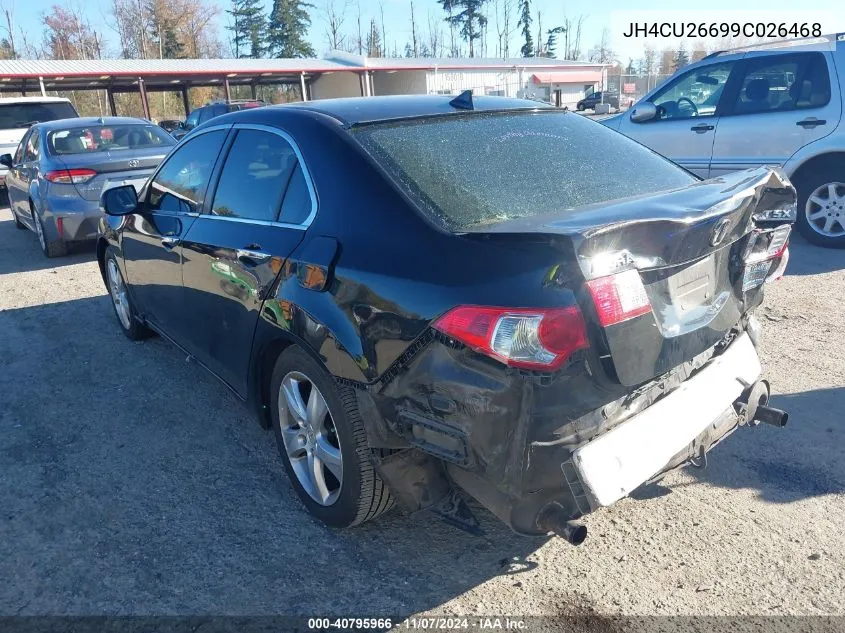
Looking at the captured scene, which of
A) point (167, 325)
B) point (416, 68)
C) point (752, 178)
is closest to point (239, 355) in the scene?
point (167, 325)

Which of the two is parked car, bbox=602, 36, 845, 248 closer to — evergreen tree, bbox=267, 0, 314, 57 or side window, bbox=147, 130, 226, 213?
side window, bbox=147, 130, 226, 213

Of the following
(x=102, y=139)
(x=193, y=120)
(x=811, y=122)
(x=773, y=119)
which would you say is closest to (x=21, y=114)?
(x=193, y=120)

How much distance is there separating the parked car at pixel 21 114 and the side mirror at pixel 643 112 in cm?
A: 1171

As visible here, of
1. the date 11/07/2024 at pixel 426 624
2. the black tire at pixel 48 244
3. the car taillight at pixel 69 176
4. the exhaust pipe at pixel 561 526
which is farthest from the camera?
the black tire at pixel 48 244

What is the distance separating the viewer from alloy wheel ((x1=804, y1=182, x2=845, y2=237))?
6.83 m

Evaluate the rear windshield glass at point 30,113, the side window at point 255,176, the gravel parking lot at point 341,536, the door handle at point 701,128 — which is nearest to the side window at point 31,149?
the rear windshield glass at point 30,113

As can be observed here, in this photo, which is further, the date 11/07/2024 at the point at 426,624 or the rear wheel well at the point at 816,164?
the rear wheel well at the point at 816,164

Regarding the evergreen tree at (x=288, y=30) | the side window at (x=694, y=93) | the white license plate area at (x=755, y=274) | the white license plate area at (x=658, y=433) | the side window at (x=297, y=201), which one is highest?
the evergreen tree at (x=288, y=30)

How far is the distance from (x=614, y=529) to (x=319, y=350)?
4.77 ft

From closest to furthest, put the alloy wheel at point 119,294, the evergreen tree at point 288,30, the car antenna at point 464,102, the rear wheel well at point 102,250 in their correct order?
1. the car antenna at point 464,102
2. the alloy wheel at point 119,294
3. the rear wheel well at point 102,250
4. the evergreen tree at point 288,30

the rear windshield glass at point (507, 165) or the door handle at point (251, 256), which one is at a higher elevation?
the rear windshield glass at point (507, 165)

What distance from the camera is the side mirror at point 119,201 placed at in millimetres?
4387

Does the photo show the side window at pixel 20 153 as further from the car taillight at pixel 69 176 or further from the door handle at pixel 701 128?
the door handle at pixel 701 128

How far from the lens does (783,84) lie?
711 cm
